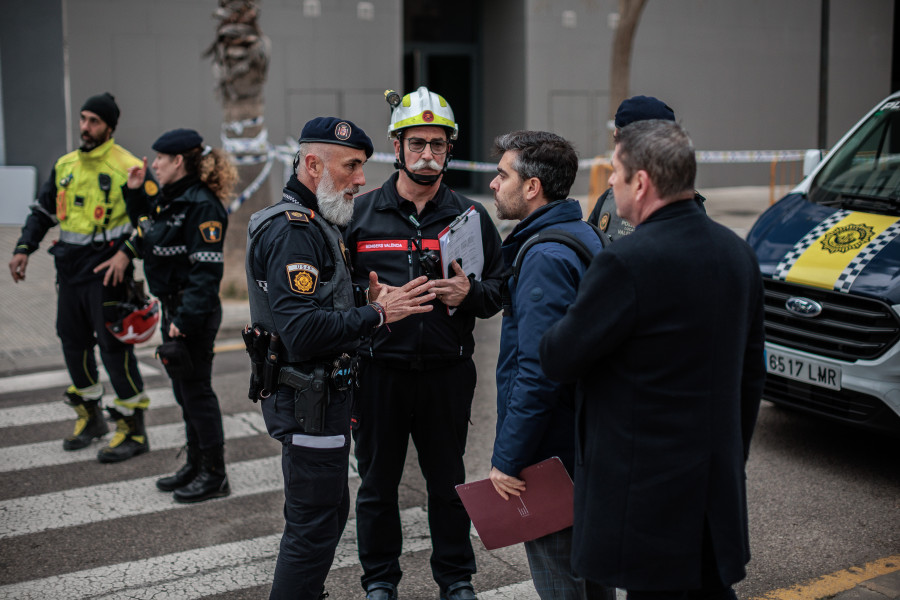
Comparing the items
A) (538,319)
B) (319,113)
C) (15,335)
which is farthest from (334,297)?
(319,113)

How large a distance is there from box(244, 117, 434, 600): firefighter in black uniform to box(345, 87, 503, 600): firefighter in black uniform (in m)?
0.33

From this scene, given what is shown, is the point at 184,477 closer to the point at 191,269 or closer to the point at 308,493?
the point at 191,269

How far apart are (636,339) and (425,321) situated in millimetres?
1475

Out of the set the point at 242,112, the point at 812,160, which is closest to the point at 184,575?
the point at 812,160

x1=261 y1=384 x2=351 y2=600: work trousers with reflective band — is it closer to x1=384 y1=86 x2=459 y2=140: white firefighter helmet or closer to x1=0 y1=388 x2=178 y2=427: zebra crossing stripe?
x1=384 y1=86 x2=459 y2=140: white firefighter helmet

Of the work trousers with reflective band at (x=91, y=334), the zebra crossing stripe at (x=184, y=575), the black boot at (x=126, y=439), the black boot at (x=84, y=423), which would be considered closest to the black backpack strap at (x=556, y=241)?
the zebra crossing stripe at (x=184, y=575)

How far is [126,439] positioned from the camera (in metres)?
5.94

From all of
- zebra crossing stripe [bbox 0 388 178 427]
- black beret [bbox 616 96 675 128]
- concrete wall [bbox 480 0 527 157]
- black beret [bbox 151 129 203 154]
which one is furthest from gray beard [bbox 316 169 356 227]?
concrete wall [bbox 480 0 527 157]

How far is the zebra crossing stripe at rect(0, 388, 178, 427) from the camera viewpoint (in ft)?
21.8

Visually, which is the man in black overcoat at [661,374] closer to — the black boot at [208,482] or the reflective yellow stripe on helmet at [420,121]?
the reflective yellow stripe on helmet at [420,121]

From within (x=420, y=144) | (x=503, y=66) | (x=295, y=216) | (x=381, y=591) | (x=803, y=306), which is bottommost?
(x=381, y=591)

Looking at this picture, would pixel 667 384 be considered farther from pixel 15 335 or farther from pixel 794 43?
pixel 794 43

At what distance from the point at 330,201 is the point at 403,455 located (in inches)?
46.9

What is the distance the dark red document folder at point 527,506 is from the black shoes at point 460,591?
2.77 ft
